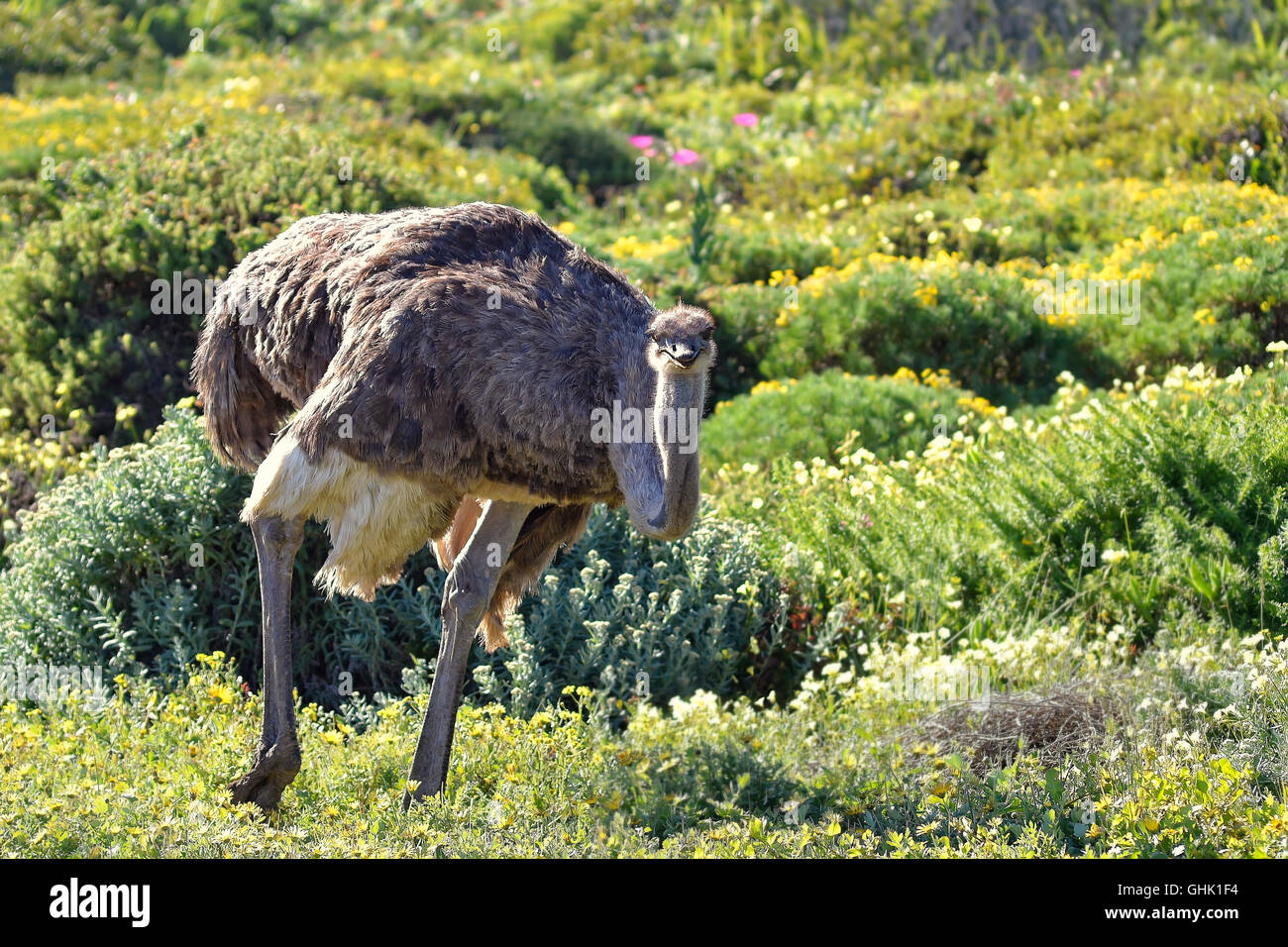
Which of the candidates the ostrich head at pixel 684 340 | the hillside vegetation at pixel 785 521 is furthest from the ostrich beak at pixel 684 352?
the hillside vegetation at pixel 785 521

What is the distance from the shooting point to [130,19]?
1953 cm

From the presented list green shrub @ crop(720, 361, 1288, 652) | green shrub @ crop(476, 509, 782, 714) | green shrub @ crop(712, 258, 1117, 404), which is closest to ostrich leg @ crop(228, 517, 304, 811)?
green shrub @ crop(476, 509, 782, 714)

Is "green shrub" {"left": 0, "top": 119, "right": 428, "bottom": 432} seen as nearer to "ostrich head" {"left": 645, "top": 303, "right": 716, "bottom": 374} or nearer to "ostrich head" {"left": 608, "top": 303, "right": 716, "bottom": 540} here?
"ostrich head" {"left": 608, "top": 303, "right": 716, "bottom": 540}

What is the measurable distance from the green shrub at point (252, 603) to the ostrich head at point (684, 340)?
7.30 ft

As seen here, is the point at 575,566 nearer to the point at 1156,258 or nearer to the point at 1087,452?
the point at 1087,452

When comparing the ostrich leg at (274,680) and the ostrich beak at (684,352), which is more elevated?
the ostrich beak at (684,352)

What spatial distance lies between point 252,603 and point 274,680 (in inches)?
65.0

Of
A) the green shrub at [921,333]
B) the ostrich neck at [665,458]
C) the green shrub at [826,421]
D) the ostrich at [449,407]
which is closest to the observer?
the ostrich neck at [665,458]

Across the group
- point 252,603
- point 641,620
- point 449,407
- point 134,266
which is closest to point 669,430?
point 449,407

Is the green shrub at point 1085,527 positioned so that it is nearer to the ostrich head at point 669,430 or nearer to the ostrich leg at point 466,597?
the ostrich leg at point 466,597

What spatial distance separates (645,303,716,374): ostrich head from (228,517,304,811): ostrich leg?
156cm

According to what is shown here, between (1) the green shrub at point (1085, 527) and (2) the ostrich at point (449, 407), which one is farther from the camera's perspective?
(1) the green shrub at point (1085, 527)

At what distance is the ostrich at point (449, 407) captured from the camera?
4.83 meters
